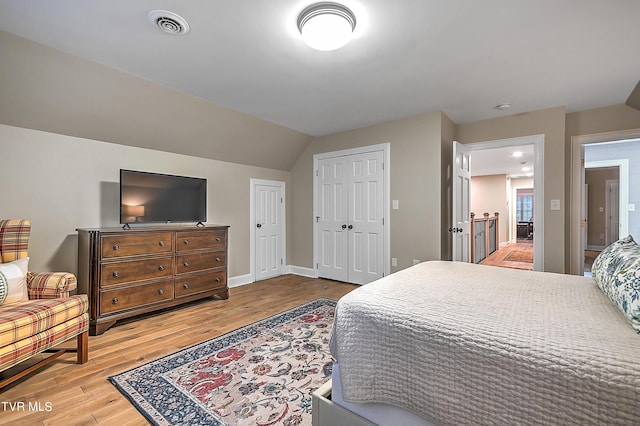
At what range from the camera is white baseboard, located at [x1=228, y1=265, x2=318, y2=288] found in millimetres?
4320

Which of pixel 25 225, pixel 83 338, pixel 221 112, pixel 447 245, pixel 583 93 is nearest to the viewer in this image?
pixel 83 338

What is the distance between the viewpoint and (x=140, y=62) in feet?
7.89

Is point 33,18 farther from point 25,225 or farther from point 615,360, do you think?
point 615,360

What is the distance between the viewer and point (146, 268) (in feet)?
9.60

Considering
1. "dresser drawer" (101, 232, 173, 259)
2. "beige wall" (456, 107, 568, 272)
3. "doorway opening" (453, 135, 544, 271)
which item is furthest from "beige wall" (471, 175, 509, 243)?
"dresser drawer" (101, 232, 173, 259)

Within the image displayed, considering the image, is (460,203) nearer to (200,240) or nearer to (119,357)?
(200,240)

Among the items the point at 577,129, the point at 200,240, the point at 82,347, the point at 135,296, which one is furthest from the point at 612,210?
the point at 82,347

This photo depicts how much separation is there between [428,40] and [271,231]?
3.64 meters

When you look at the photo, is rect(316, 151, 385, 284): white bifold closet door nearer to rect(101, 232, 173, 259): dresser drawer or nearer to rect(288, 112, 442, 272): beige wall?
rect(288, 112, 442, 272): beige wall

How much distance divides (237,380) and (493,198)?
33.2ft

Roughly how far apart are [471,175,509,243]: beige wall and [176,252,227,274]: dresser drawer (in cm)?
894

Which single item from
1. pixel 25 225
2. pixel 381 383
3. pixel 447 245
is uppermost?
pixel 25 225

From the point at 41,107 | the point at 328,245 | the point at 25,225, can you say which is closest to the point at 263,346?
the point at 25,225

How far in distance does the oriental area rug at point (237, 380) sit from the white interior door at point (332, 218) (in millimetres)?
2028
